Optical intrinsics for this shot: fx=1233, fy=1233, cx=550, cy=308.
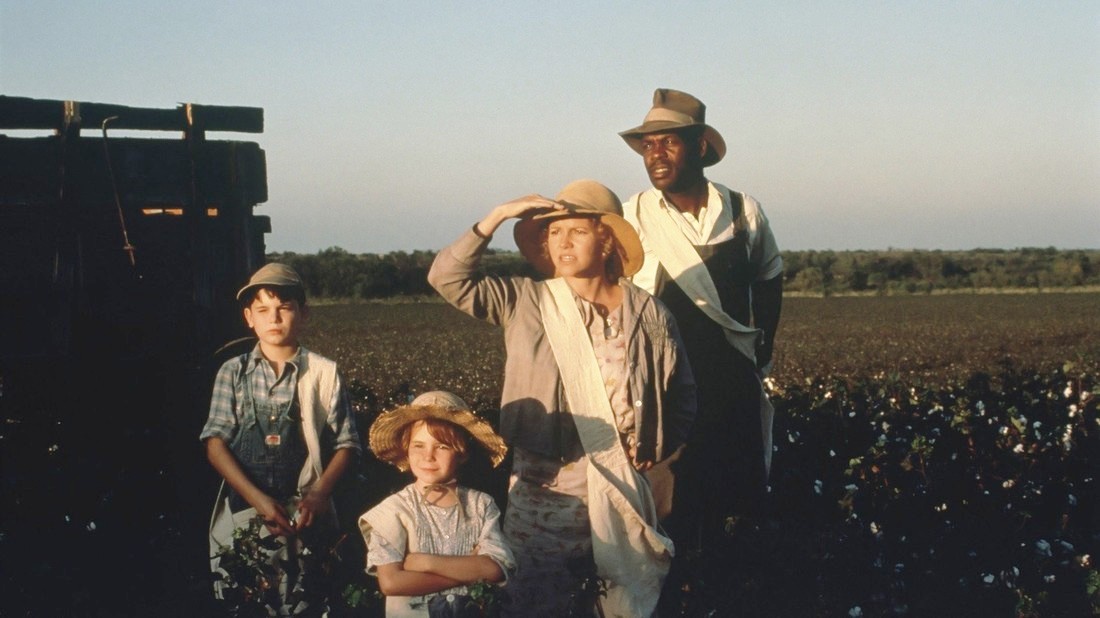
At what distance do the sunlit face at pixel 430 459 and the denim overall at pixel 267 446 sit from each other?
0.51 metres

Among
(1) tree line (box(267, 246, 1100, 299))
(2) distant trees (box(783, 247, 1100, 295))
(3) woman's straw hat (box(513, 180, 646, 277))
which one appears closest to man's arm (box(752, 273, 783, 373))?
(3) woman's straw hat (box(513, 180, 646, 277))

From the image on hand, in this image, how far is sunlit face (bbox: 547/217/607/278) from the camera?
3.99 metres

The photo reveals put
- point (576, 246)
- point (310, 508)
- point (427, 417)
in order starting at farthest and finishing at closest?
point (576, 246) → point (310, 508) → point (427, 417)

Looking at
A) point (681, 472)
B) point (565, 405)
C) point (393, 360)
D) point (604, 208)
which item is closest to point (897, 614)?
point (681, 472)

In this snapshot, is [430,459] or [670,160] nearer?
[430,459]

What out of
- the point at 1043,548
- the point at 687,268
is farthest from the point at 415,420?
the point at 1043,548

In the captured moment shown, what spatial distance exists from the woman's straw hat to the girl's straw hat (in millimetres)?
627

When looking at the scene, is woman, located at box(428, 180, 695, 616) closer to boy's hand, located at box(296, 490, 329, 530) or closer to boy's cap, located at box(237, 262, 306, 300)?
boy's cap, located at box(237, 262, 306, 300)

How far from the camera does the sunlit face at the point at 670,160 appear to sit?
4902 mm

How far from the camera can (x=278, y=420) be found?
4.01m

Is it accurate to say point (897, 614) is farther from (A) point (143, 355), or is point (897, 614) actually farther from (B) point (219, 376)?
(A) point (143, 355)

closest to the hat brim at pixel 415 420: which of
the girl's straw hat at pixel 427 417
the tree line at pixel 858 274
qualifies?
the girl's straw hat at pixel 427 417

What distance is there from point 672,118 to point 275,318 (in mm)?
1785

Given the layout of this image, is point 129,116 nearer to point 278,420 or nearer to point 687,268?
point 278,420
